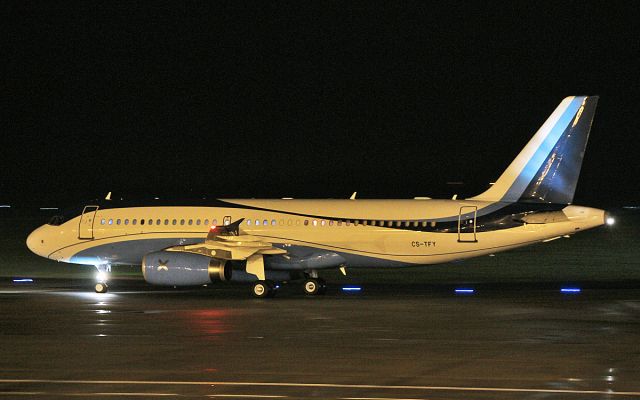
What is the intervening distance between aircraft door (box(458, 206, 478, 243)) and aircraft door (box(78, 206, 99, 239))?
12786 millimetres

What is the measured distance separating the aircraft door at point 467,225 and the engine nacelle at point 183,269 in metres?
7.32

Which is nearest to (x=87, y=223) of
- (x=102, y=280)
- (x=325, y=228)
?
(x=102, y=280)

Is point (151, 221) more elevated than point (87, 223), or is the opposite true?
point (87, 223)

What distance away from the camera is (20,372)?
16.9 m

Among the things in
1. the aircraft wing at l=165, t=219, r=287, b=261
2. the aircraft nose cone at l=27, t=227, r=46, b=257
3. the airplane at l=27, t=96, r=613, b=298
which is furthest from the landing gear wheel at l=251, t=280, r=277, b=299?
the aircraft nose cone at l=27, t=227, r=46, b=257

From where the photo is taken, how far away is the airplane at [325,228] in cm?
3303

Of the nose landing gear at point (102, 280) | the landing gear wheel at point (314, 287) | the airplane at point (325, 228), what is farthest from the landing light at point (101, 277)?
the landing gear wheel at point (314, 287)

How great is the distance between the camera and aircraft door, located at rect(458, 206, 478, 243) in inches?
1309

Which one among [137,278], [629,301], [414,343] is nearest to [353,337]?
[414,343]

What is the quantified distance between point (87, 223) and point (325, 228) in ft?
27.9

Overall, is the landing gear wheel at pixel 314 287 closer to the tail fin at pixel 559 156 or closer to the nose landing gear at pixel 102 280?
the nose landing gear at pixel 102 280

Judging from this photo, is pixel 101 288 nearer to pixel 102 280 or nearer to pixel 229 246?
pixel 102 280

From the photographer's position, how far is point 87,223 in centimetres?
3706

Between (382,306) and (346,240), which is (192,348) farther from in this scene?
(346,240)
